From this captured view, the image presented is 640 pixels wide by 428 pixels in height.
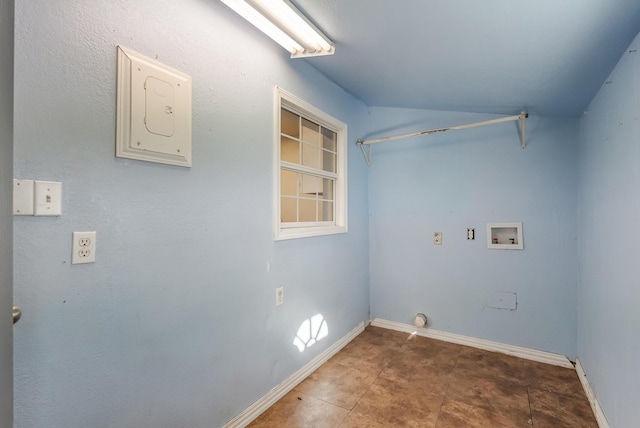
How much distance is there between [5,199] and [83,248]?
46cm

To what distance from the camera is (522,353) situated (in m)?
2.49

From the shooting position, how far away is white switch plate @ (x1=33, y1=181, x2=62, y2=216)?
97 cm

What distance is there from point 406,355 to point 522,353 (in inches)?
38.1

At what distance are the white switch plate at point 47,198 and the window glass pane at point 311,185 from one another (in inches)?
62.4

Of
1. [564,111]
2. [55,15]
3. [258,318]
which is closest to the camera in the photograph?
[55,15]

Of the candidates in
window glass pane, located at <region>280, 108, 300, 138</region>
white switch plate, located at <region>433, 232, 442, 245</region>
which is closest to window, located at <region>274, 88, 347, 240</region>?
window glass pane, located at <region>280, 108, 300, 138</region>

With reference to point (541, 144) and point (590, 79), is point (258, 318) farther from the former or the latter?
point (541, 144)

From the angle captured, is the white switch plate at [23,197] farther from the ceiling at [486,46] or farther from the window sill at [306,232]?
the ceiling at [486,46]

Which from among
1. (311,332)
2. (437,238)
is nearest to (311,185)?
(311,332)

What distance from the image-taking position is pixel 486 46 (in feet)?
4.97

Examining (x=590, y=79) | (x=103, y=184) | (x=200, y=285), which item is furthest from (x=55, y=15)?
(x=590, y=79)

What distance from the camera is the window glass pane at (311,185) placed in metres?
2.44

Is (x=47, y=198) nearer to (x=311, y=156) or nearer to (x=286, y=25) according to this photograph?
(x=286, y=25)

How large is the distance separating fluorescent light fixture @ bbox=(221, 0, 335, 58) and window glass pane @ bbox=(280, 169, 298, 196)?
2.62ft
